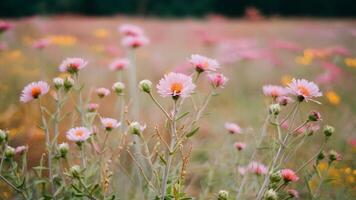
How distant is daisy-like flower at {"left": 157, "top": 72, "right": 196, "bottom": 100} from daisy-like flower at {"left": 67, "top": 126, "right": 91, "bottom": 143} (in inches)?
9.7

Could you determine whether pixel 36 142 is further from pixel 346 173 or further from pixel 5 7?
pixel 5 7

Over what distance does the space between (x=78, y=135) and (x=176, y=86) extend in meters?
0.31

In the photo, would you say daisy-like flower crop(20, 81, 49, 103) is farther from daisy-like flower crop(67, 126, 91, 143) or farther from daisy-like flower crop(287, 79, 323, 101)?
daisy-like flower crop(287, 79, 323, 101)

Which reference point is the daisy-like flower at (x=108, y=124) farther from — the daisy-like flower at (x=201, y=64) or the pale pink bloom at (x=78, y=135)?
the daisy-like flower at (x=201, y=64)

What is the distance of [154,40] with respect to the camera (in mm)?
6426

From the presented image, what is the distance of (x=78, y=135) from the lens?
112cm

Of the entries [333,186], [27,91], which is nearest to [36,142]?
[27,91]

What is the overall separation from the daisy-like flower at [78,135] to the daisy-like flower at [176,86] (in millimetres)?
248

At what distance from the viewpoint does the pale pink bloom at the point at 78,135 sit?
1.08 metres

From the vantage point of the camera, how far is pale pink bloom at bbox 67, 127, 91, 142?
42.6 inches

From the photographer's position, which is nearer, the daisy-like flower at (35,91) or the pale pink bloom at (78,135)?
the pale pink bloom at (78,135)

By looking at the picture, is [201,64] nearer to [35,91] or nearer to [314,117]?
[314,117]

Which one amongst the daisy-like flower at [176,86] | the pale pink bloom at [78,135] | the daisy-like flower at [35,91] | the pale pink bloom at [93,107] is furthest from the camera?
the pale pink bloom at [93,107]

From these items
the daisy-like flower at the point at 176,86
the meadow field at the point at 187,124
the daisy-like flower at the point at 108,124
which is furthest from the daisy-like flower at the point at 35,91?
the daisy-like flower at the point at 176,86
